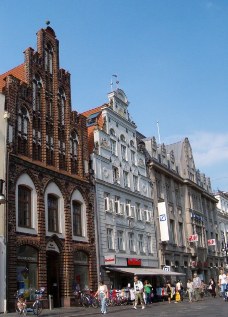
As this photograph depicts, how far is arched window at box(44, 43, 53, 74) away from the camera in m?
35.7

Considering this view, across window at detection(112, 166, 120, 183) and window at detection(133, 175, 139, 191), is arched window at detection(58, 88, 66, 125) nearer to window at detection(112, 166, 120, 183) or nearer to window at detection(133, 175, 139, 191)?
window at detection(112, 166, 120, 183)

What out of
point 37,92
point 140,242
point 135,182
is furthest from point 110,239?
point 37,92

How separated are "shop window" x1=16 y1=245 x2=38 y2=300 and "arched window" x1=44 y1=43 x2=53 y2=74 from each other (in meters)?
14.6

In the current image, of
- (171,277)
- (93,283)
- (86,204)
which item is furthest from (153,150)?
(93,283)

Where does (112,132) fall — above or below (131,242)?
above

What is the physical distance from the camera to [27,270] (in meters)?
28.2

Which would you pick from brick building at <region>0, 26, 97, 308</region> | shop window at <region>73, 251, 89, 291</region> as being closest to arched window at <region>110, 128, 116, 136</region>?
brick building at <region>0, 26, 97, 308</region>

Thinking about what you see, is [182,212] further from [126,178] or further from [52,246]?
[52,246]

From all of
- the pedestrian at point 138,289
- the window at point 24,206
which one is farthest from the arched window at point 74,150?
the pedestrian at point 138,289

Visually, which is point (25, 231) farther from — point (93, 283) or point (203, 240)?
point (203, 240)

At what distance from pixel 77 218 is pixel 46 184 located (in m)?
4.62

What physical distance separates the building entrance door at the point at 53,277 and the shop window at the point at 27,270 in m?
1.90

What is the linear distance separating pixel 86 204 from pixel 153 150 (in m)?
17.4

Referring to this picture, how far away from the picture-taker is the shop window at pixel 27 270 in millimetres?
27609
